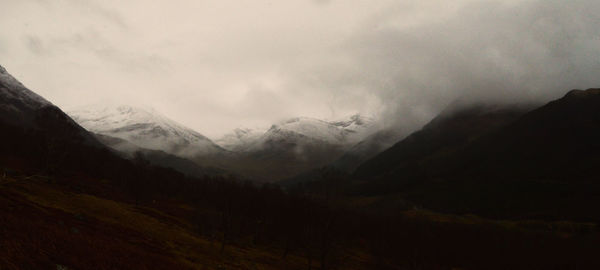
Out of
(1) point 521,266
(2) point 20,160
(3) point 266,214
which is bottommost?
(1) point 521,266

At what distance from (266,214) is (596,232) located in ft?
606

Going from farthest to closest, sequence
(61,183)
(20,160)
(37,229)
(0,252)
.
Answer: (20,160), (61,183), (37,229), (0,252)

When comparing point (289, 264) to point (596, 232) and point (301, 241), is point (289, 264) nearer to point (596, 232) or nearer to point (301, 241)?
point (301, 241)

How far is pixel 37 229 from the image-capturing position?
31641 millimetres

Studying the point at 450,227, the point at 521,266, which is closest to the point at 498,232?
the point at 450,227

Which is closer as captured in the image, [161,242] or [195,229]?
[161,242]

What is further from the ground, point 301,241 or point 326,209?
point 326,209

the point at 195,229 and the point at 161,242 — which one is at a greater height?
the point at 161,242

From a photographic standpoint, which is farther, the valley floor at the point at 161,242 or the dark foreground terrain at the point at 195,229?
the dark foreground terrain at the point at 195,229

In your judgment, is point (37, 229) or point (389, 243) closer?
point (37, 229)

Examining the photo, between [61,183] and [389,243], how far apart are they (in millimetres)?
123093

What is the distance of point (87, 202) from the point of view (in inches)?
→ 3024

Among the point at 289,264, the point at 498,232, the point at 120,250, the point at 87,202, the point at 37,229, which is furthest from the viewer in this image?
the point at 498,232

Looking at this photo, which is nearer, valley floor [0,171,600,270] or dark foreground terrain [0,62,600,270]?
valley floor [0,171,600,270]
